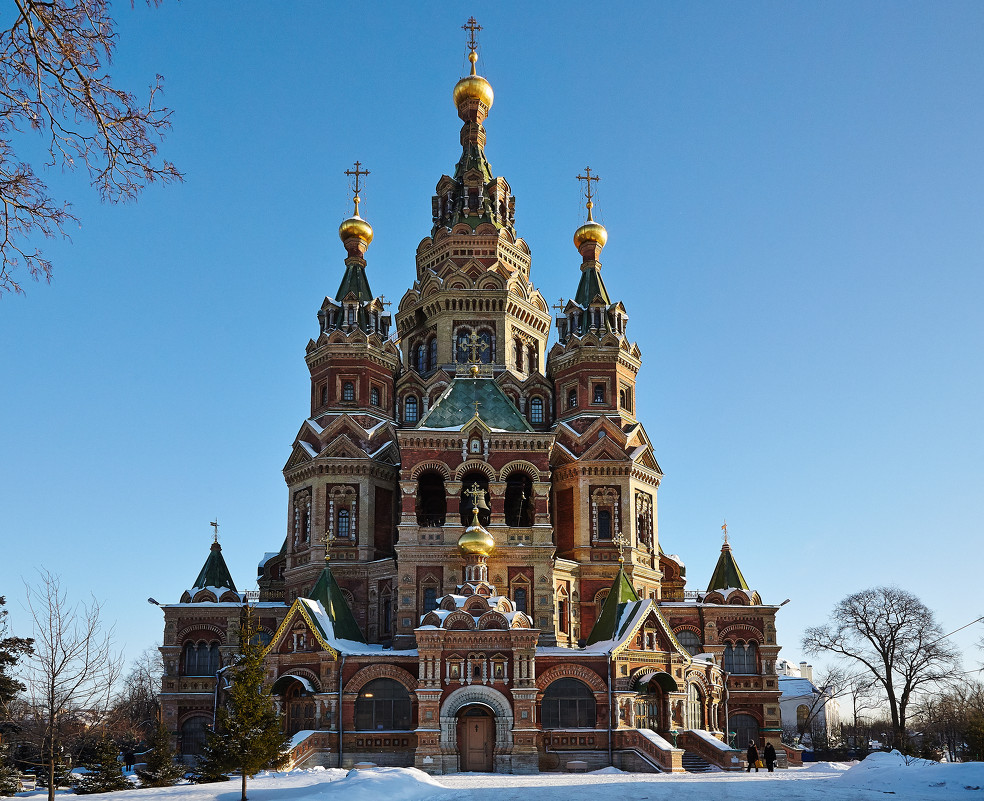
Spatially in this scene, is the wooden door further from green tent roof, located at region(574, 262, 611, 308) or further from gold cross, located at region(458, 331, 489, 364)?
green tent roof, located at region(574, 262, 611, 308)

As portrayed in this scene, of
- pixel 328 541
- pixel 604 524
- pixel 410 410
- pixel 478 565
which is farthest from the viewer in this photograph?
pixel 410 410

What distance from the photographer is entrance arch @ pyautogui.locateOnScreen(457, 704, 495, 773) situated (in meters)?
33.3

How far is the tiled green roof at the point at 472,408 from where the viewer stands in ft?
133

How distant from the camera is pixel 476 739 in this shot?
33.6 metres

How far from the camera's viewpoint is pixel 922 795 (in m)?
20.7

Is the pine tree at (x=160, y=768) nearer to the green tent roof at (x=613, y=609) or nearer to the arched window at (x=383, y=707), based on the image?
the arched window at (x=383, y=707)

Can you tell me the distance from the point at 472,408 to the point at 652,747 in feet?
49.2

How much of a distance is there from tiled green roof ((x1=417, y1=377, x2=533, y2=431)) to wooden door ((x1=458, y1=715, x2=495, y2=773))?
11487mm

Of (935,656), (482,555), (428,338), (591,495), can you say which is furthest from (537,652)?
(935,656)

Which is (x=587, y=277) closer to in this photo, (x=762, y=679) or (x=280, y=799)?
(x=762, y=679)

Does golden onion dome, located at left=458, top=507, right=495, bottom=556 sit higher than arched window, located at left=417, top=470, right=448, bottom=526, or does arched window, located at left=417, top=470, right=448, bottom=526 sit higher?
arched window, located at left=417, top=470, right=448, bottom=526

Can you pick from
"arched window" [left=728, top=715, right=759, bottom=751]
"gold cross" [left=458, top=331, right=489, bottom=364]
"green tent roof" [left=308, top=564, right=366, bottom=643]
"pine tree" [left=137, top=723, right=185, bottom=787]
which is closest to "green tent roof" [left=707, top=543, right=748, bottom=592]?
"arched window" [left=728, top=715, right=759, bottom=751]

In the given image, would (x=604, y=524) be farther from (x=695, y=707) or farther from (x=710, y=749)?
(x=710, y=749)

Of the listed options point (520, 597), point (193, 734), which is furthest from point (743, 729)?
point (193, 734)
